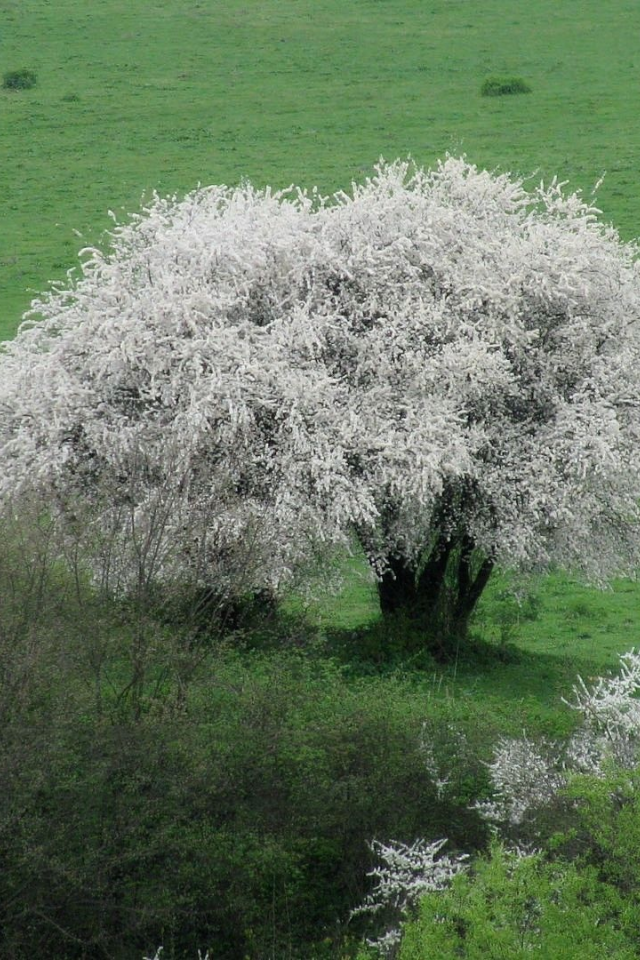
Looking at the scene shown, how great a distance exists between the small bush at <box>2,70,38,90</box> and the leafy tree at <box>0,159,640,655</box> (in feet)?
117

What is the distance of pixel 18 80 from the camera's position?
55.4 metres

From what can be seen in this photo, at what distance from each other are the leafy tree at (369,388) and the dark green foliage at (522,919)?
24.6ft

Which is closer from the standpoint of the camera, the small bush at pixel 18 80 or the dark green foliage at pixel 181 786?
the dark green foliage at pixel 181 786

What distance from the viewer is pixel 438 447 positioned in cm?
1947

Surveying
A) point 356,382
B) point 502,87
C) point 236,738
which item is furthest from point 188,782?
point 502,87

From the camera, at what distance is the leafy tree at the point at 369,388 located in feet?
64.0

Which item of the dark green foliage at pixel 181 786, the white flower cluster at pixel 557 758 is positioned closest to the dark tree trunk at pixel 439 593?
the dark green foliage at pixel 181 786

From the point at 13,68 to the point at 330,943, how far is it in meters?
48.9

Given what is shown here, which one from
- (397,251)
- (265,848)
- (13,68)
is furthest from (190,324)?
(13,68)

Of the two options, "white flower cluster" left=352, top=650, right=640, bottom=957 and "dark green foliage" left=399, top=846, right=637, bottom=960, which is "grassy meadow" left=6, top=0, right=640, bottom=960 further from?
"dark green foliage" left=399, top=846, right=637, bottom=960

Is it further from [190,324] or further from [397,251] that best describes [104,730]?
[397,251]

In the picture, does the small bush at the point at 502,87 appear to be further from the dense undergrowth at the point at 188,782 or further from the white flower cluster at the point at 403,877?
the white flower cluster at the point at 403,877

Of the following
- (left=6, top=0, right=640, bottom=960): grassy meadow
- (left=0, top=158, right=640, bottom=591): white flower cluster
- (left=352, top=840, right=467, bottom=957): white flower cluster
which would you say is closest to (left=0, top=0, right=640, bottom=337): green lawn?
(left=6, top=0, right=640, bottom=960): grassy meadow

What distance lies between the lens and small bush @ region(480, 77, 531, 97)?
175 feet
